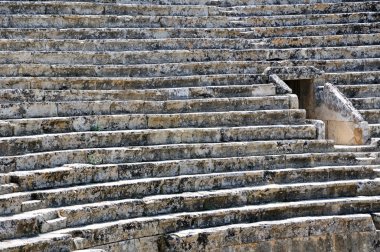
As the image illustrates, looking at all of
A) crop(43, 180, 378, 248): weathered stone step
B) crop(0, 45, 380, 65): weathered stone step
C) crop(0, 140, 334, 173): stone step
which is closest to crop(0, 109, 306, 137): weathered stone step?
crop(0, 140, 334, 173): stone step

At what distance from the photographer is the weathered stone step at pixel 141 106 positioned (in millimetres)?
10338

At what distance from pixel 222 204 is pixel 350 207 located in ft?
6.36

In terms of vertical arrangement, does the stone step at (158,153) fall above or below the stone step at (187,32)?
below

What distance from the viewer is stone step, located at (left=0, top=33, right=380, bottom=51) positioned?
12041mm

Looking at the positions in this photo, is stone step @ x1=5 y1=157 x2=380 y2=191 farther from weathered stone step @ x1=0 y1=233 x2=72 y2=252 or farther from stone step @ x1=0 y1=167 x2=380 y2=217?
weathered stone step @ x1=0 y1=233 x2=72 y2=252

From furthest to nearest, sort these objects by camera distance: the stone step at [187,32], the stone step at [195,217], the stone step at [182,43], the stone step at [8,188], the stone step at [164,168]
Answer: the stone step at [187,32] < the stone step at [182,43] < the stone step at [164,168] < the stone step at [8,188] < the stone step at [195,217]

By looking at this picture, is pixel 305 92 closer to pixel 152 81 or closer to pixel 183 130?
pixel 152 81

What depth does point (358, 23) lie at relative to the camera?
15.3 m

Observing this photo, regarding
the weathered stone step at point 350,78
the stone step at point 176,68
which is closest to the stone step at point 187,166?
the weathered stone step at point 350,78

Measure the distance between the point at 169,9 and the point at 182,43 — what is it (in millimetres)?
1272

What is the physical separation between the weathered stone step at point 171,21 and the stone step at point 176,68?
4.52 ft

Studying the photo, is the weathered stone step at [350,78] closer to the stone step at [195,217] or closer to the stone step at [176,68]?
the stone step at [176,68]

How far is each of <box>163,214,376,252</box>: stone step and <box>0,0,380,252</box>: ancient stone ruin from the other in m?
0.02

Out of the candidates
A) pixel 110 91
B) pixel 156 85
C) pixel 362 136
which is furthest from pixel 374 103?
pixel 110 91
